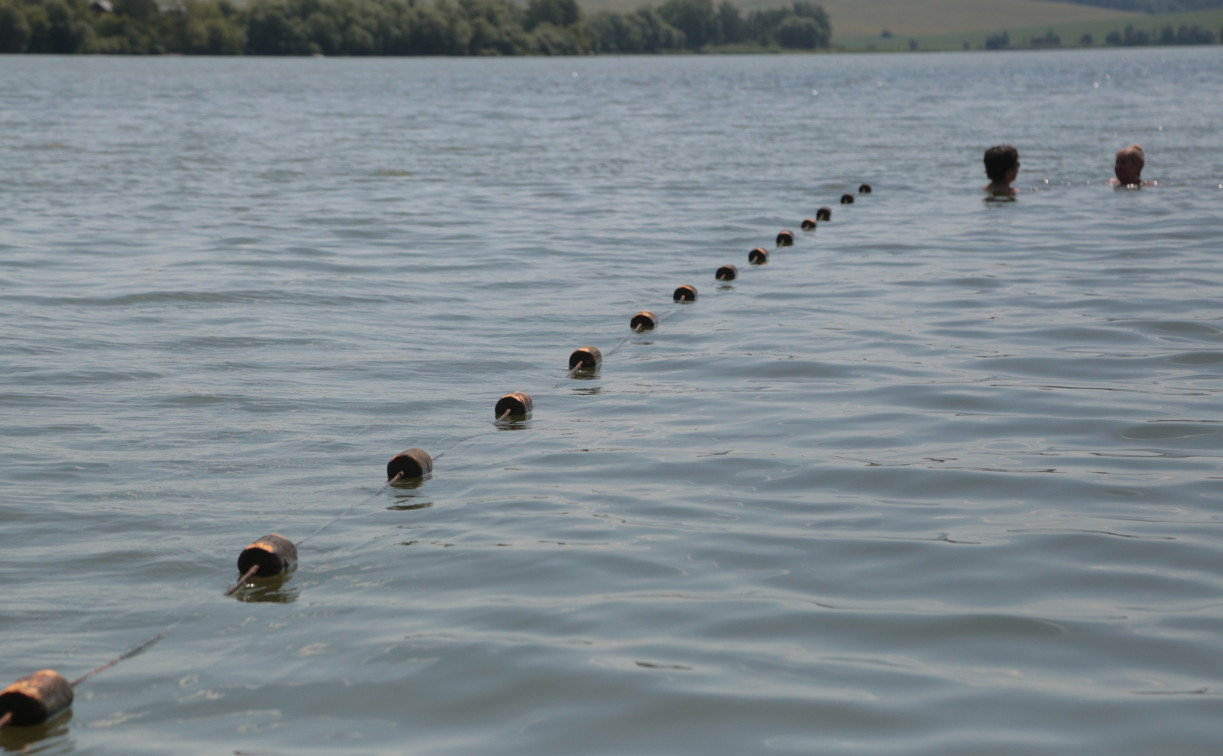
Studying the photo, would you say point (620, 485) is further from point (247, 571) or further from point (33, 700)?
point (33, 700)

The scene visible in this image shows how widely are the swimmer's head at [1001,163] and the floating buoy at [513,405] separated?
1168 cm

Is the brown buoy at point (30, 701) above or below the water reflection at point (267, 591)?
above

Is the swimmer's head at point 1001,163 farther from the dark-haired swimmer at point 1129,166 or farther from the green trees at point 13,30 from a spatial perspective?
the green trees at point 13,30

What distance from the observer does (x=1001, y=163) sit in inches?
671

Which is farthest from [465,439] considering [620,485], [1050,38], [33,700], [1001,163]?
[1050,38]

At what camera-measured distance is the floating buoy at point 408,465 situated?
19.5 ft

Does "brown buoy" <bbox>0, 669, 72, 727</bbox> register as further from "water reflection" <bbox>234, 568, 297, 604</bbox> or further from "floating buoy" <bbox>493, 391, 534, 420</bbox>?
"floating buoy" <bbox>493, 391, 534, 420</bbox>

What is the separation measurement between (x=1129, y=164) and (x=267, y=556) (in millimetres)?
15877

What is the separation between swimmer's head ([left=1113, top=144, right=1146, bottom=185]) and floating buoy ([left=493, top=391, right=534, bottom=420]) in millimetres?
13247

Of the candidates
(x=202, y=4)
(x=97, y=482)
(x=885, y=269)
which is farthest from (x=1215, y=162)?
(x=202, y=4)

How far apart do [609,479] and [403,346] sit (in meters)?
3.38

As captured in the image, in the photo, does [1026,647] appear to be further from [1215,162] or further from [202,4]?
[202,4]

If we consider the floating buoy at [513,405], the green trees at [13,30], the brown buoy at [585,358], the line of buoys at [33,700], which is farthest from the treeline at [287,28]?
the line of buoys at [33,700]

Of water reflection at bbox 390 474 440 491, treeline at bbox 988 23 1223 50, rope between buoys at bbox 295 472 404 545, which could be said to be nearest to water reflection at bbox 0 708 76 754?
rope between buoys at bbox 295 472 404 545
